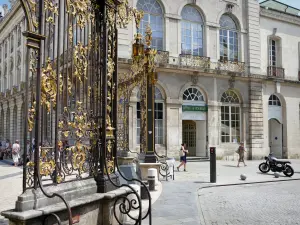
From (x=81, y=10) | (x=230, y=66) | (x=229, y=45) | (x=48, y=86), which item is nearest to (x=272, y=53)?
(x=229, y=45)

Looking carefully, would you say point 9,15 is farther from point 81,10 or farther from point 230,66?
point 81,10

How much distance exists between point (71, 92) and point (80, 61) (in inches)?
19.0

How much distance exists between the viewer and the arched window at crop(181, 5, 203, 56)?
22.9m

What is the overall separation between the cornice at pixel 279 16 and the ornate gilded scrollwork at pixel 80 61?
23580 mm

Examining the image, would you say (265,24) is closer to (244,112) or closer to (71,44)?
(244,112)

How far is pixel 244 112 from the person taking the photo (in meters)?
24.2

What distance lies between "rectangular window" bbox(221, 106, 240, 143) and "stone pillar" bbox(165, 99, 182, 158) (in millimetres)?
3749

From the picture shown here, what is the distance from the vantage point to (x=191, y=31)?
2316 centimetres

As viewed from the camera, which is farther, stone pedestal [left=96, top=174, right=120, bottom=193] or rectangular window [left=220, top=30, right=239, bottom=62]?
rectangular window [left=220, top=30, right=239, bottom=62]

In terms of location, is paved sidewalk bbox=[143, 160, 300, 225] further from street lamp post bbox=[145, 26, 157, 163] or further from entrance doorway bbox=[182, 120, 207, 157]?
entrance doorway bbox=[182, 120, 207, 157]

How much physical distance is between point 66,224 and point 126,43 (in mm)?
16843

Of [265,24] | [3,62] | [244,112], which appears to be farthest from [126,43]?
[3,62]

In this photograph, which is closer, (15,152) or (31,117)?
(31,117)

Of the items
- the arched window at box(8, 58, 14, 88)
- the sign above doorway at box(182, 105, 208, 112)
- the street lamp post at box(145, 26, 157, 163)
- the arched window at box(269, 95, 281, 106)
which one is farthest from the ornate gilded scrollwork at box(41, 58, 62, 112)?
the arched window at box(8, 58, 14, 88)
